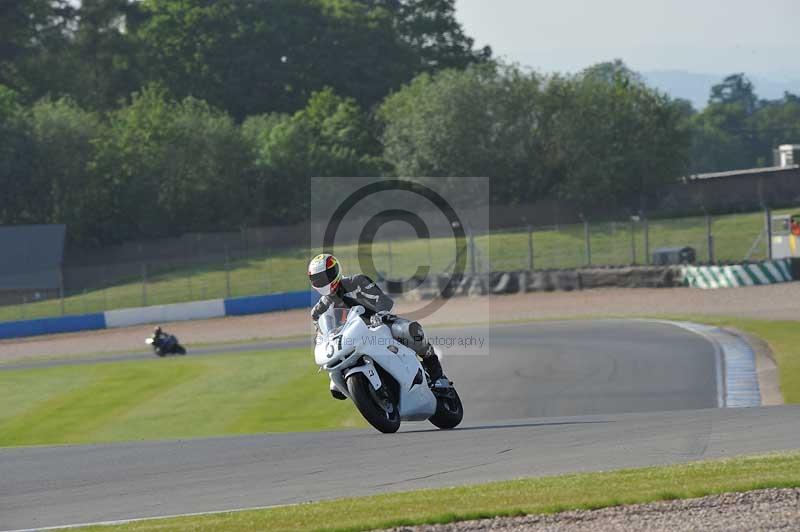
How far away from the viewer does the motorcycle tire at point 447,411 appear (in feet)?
44.0

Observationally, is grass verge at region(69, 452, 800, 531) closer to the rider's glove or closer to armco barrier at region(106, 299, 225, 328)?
the rider's glove

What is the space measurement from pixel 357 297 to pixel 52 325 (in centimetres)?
3808

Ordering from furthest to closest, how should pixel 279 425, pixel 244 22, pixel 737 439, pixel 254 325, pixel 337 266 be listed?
1. pixel 244 22
2. pixel 254 325
3. pixel 279 425
4. pixel 337 266
5. pixel 737 439

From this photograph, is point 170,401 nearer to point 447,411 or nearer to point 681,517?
point 447,411

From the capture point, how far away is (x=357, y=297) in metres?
12.6

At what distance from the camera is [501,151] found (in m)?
69.3

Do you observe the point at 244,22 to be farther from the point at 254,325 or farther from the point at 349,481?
the point at 349,481

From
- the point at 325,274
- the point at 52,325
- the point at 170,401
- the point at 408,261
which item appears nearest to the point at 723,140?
the point at 408,261

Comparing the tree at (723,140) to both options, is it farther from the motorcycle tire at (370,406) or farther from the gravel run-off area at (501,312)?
the motorcycle tire at (370,406)

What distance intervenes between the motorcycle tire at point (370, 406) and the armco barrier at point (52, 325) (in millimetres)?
37346

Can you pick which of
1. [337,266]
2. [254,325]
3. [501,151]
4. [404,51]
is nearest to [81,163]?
[501,151]

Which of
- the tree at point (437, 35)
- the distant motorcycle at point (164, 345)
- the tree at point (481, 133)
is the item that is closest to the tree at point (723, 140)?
the tree at point (437, 35)

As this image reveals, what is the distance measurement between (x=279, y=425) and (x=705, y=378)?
697 centimetres

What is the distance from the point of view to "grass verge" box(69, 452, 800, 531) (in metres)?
8.41
